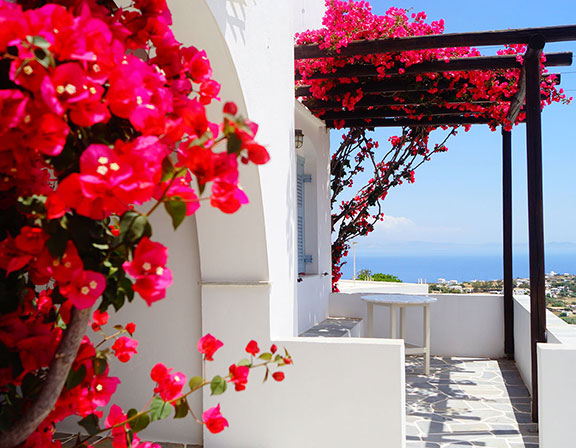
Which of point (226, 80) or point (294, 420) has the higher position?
point (226, 80)

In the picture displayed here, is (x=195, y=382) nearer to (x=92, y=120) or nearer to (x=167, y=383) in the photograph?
(x=167, y=383)

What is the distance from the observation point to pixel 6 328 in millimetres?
1018

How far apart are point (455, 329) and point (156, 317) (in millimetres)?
5275

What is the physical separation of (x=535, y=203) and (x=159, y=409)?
5.02m

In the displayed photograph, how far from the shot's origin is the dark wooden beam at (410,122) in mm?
8086

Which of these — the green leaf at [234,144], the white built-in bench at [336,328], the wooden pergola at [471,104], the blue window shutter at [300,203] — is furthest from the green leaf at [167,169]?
the blue window shutter at [300,203]

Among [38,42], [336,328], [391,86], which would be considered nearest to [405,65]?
[391,86]

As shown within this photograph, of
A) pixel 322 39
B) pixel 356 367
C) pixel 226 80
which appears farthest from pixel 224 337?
pixel 322 39

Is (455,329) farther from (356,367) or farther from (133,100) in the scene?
(133,100)

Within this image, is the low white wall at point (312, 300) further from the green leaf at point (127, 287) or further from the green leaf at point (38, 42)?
the green leaf at point (38, 42)

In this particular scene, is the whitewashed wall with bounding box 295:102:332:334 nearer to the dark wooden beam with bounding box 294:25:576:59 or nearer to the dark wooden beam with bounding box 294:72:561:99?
the dark wooden beam with bounding box 294:72:561:99

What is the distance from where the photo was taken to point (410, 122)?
325 inches

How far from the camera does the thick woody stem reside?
0.95 metres

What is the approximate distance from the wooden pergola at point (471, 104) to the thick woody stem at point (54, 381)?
5.08m
